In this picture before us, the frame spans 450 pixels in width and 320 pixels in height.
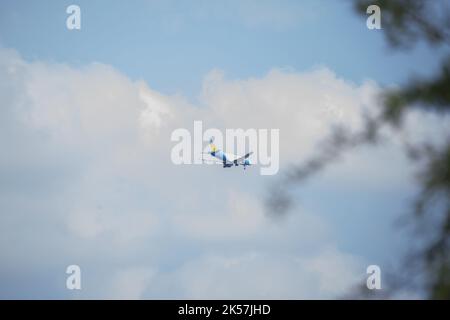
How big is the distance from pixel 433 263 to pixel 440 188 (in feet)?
1.35

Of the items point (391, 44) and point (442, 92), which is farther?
point (391, 44)

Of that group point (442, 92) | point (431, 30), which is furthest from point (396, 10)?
point (442, 92)

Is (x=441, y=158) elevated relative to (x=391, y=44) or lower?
lower

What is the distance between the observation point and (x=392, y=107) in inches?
110
